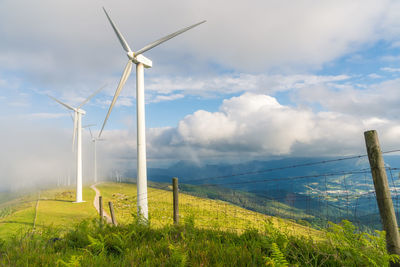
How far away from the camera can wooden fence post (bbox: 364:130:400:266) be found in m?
5.74

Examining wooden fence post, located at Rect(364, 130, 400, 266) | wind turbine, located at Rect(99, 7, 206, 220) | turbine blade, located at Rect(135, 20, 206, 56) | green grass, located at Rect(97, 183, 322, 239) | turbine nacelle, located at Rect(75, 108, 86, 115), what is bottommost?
green grass, located at Rect(97, 183, 322, 239)

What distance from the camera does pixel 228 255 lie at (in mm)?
5641

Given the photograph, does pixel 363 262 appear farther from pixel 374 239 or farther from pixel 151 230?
pixel 151 230

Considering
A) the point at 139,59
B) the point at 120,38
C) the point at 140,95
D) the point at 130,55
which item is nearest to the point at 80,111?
the point at 120,38

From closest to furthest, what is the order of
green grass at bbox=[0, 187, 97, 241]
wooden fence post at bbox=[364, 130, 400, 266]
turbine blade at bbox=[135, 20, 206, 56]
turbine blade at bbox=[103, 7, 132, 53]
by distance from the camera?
wooden fence post at bbox=[364, 130, 400, 266]
green grass at bbox=[0, 187, 97, 241]
turbine blade at bbox=[135, 20, 206, 56]
turbine blade at bbox=[103, 7, 132, 53]

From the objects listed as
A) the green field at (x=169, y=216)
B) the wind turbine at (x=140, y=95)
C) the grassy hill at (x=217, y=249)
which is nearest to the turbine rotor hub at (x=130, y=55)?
the wind turbine at (x=140, y=95)

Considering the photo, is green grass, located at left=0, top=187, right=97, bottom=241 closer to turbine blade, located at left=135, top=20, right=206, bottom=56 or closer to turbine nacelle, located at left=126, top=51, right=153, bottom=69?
turbine nacelle, located at left=126, top=51, right=153, bottom=69

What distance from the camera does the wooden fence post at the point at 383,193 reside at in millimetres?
5742

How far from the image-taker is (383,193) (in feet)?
19.5

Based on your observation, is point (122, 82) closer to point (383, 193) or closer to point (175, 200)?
point (175, 200)

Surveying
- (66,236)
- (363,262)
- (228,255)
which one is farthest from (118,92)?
(363,262)

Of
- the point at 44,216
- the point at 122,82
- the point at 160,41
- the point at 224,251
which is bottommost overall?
the point at 44,216

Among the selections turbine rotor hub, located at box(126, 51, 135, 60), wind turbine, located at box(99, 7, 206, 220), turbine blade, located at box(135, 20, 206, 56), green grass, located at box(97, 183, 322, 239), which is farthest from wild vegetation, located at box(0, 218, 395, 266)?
turbine blade, located at box(135, 20, 206, 56)

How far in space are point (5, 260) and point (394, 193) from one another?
11.1 metres
